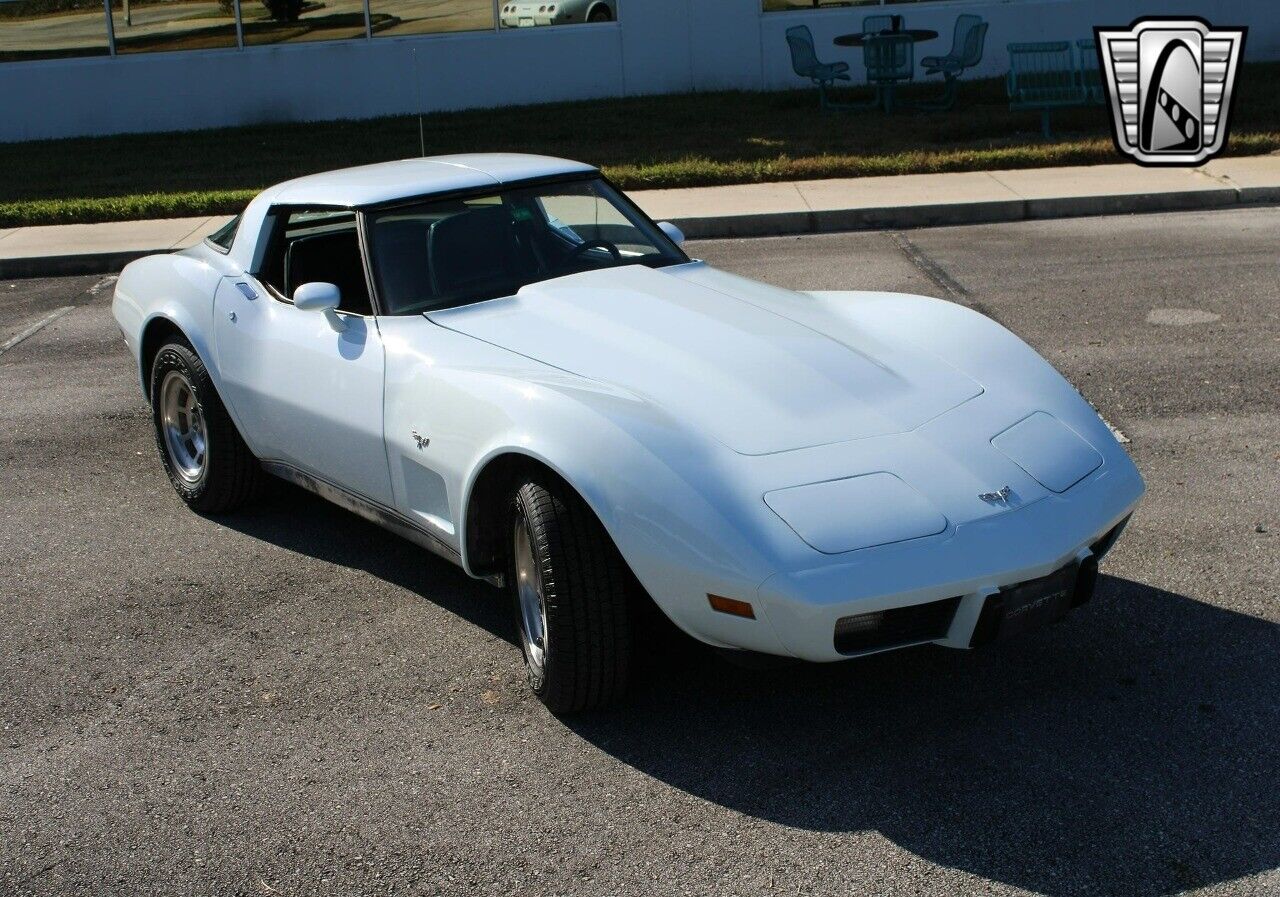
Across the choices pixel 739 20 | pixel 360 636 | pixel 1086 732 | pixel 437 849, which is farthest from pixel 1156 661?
pixel 739 20

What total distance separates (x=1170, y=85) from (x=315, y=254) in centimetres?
1317

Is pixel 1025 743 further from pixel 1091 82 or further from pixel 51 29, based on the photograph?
pixel 51 29

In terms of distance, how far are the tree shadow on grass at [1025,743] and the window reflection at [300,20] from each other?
16248mm

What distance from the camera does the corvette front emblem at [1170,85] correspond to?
14078 mm

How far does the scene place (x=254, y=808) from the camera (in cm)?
392

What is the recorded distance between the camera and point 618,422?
4.06m

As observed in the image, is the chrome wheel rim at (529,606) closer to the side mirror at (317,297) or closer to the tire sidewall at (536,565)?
the tire sidewall at (536,565)

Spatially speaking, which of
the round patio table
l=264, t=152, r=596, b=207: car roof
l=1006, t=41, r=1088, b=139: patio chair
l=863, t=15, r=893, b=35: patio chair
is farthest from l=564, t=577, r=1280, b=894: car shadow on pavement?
l=863, t=15, r=893, b=35: patio chair

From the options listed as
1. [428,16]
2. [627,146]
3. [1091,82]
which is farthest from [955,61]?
[428,16]

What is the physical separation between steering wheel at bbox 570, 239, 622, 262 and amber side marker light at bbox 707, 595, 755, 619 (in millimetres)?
2024

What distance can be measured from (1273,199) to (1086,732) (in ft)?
30.3

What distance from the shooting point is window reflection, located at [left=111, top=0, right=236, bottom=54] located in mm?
19422

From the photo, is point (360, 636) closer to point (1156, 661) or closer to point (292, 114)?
point (1156, 661)

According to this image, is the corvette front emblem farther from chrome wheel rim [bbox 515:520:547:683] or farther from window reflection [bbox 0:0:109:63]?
window reflection [bbox 0:0:109:63]
